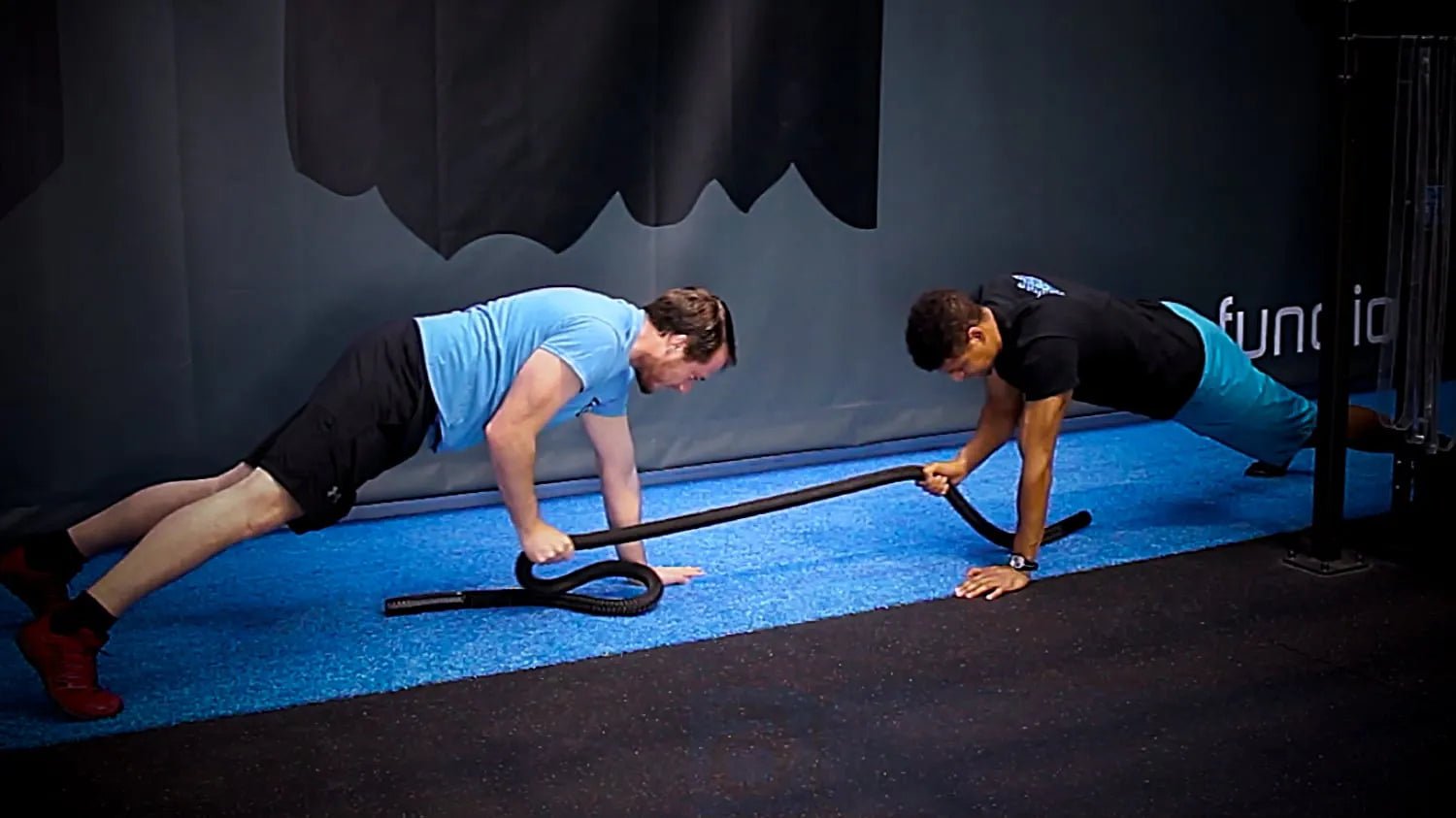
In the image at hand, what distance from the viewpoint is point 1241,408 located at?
4293 mm

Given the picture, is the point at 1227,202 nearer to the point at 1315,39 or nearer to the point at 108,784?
the point at 1315,39

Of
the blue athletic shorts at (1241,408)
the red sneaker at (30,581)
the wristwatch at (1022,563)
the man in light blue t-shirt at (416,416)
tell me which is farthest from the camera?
the blue athletic shorts at (1241,408)

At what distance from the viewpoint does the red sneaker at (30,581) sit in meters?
3.31

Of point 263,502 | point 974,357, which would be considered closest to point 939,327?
point 974,357

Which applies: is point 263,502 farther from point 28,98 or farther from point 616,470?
point 28,98

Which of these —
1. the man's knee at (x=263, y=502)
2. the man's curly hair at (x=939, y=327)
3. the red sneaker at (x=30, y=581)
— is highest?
the man's curly hair at (x=939, y=327)

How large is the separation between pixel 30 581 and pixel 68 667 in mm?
394

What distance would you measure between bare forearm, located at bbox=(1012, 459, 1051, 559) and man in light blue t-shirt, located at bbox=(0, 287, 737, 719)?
907 millimetres

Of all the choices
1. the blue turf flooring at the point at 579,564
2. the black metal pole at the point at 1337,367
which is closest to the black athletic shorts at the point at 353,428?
the blue turf flooring at the point at 579,564

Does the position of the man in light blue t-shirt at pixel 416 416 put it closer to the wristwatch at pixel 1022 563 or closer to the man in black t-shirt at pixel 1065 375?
the man in black t-shirt at pixel 1065 375

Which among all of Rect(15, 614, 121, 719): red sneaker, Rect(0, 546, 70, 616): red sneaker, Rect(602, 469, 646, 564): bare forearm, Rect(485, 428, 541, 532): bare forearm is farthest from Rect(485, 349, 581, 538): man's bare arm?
Rect(0, 546, 70, 616): red sneaker

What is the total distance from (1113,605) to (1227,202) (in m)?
2.80

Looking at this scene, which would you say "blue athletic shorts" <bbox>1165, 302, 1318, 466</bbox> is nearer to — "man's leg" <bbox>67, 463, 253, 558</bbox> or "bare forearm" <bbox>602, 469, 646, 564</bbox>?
"bare forearm" <bbox>602, 469, 646, 564</bbox>

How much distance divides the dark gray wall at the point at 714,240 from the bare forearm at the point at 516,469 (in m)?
Answer: 1.29
